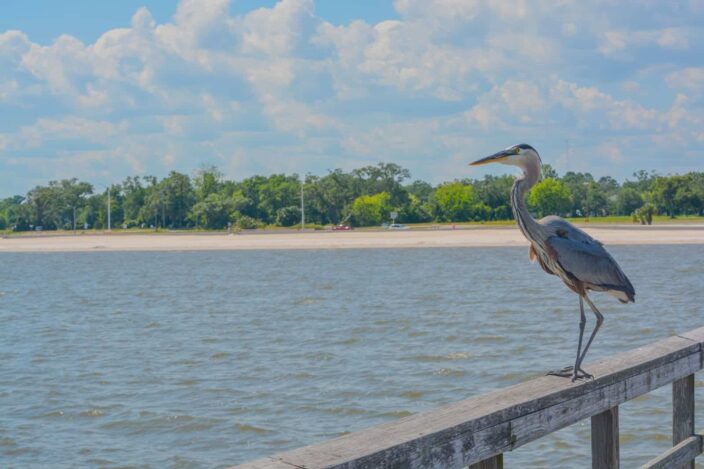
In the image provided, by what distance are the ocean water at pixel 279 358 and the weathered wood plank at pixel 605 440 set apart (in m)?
6.93

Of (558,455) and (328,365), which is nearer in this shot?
(558,455)

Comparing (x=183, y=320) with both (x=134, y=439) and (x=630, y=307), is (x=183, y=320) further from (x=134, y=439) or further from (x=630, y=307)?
(x=134, y=439)

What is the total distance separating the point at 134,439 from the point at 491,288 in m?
25.2

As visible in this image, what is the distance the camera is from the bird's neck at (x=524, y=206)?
14.6 ft

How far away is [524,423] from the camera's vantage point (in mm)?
3088

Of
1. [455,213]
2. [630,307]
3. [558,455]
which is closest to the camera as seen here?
[558,455]

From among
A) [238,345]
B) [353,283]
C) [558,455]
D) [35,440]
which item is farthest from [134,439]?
[353,283]

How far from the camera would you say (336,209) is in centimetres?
11231

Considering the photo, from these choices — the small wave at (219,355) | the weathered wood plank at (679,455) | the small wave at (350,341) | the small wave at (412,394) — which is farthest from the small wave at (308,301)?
the weathered wood plank at (679,455)

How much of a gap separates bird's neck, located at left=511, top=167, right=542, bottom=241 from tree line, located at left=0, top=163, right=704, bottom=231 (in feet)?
313

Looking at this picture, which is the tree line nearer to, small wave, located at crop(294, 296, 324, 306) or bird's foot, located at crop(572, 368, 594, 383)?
small wave, located at crop(294, 296, 324, 306)

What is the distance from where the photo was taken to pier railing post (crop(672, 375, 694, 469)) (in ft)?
13.8

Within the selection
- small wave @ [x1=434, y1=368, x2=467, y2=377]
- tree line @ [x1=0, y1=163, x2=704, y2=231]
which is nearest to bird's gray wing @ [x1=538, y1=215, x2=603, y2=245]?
small wave @ [x1=434, y1=368, x2=467, y2=377]

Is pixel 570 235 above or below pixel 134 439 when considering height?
above
